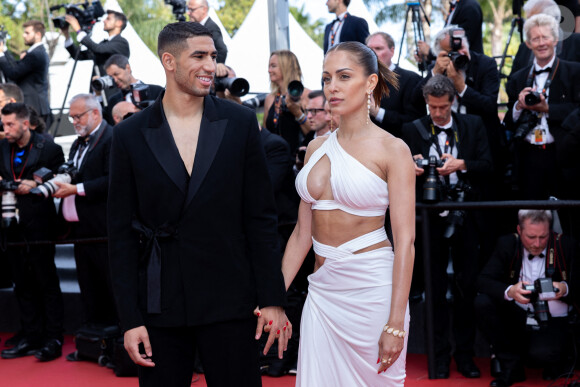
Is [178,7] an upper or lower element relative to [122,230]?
upper

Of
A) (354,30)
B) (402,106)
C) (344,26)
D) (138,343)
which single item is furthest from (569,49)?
(138,343)

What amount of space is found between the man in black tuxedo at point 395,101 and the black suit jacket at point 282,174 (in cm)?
80

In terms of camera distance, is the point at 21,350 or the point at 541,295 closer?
the point at 541,295

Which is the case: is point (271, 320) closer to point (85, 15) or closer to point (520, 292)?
point (520, 292)

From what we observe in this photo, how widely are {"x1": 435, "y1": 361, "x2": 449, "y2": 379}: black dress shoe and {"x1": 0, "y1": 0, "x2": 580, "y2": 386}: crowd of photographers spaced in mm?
10

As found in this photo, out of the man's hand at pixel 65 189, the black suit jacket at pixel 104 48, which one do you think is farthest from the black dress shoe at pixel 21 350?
the black suit jacket at pixel 104 48

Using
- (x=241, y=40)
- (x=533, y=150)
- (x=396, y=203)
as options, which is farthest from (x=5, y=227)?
(x=241, y=40)

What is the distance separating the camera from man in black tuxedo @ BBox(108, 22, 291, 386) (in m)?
2.93

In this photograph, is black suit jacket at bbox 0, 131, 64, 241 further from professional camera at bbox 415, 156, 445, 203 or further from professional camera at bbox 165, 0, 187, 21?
professional camera at bbox 415, 156, 445, 203

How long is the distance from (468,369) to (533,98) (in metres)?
1.92

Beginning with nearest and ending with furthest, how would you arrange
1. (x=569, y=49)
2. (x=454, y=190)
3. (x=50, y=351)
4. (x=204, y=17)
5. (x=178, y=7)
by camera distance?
1. (x=454, y=190)
2. (x=569, y=49)
3. (x=50, y=351)
4. (x=204, y=17)
5. (x=178, y=7)

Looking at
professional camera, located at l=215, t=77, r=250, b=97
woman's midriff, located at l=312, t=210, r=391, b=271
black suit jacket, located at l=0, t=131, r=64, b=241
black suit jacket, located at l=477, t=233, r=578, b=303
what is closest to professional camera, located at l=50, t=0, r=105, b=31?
black suit jacket, located at l=0, t=131, r=64, b=241

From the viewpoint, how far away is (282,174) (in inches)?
240

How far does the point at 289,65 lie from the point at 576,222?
269cm
